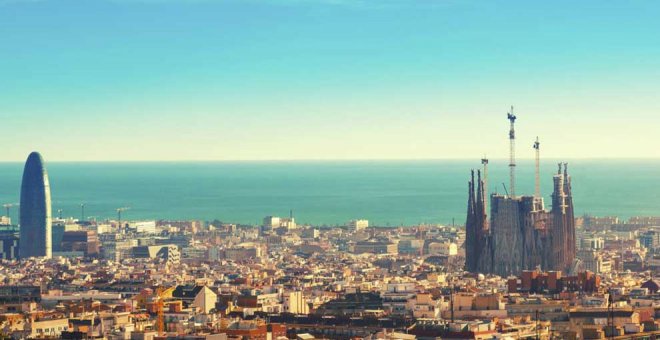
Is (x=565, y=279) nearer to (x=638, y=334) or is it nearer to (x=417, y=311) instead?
(x=417, y=311)

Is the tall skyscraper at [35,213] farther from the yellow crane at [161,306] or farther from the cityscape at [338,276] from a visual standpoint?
the yellow crane at [161,306]

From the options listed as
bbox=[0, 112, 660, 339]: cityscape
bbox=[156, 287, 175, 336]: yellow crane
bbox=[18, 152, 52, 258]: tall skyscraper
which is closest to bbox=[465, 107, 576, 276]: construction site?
bbox=[0, 112, 660, 339]: cityscape

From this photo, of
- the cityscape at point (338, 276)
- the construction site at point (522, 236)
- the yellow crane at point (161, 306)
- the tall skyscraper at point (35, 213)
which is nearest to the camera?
the yellow crane at point (161, 306)

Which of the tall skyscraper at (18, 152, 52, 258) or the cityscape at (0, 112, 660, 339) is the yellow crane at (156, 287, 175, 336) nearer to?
the cityscape at (0, 112, 660, 339)

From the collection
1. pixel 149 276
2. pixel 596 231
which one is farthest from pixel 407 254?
pixel 149 276

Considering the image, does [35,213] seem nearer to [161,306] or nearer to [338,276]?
[338,276]

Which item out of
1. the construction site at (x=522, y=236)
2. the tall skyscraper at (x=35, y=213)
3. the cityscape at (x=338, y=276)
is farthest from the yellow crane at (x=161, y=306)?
the tall skyscraper at (x=35, y=213)

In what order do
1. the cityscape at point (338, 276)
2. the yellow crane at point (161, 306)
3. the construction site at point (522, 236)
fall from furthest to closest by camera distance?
the construction site at point (522, 236), the cityscape at point (338, 276), the yellow crane at point (161, 306)
